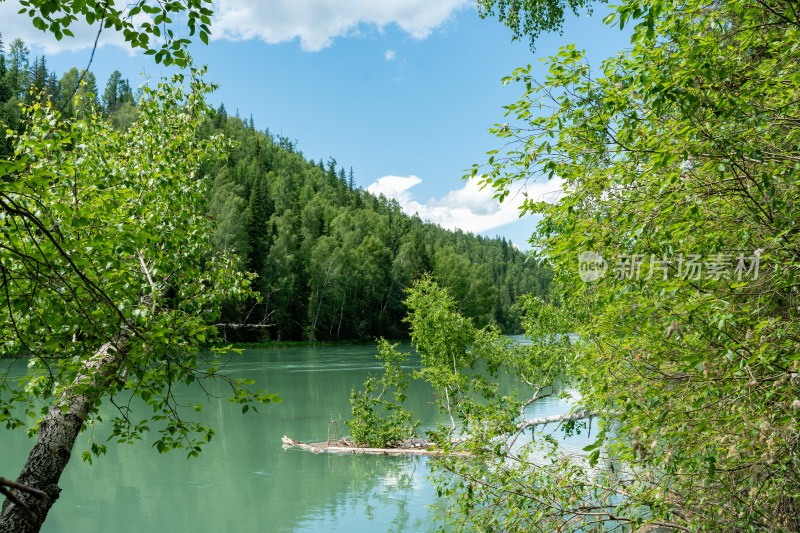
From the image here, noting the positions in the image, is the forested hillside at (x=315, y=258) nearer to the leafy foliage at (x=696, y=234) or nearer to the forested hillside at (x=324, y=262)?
the forested hillside at (x=324, y=262)

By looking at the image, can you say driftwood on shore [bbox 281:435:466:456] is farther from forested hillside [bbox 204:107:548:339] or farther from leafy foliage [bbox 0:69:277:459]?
forested hillside [bbox 204:107:548:339]

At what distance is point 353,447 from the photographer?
16.2m

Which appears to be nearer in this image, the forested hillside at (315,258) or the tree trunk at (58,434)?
the tree trunk at (58,434)

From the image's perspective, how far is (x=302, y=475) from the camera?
48.8 feet

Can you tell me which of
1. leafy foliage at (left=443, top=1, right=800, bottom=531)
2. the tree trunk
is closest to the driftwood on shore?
leafy foliage at (left=443, top=1, right=800, bottom=531)

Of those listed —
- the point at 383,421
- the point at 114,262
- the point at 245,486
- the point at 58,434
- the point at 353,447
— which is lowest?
the point at 245,486

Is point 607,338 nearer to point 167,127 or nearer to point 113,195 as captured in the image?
point 113,195

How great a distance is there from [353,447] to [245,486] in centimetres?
322

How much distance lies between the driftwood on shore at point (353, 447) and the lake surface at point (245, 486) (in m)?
0.19

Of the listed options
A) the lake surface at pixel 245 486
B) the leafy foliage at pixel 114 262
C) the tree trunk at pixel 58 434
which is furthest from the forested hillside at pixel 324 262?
the tree trunk at pixel 58 434

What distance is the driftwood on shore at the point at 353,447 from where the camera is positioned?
15.7 meters

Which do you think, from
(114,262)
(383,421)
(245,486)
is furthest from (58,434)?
(383,421)

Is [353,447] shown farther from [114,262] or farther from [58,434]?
[114,262]

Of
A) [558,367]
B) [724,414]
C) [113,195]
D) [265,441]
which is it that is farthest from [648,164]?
[265,441]
